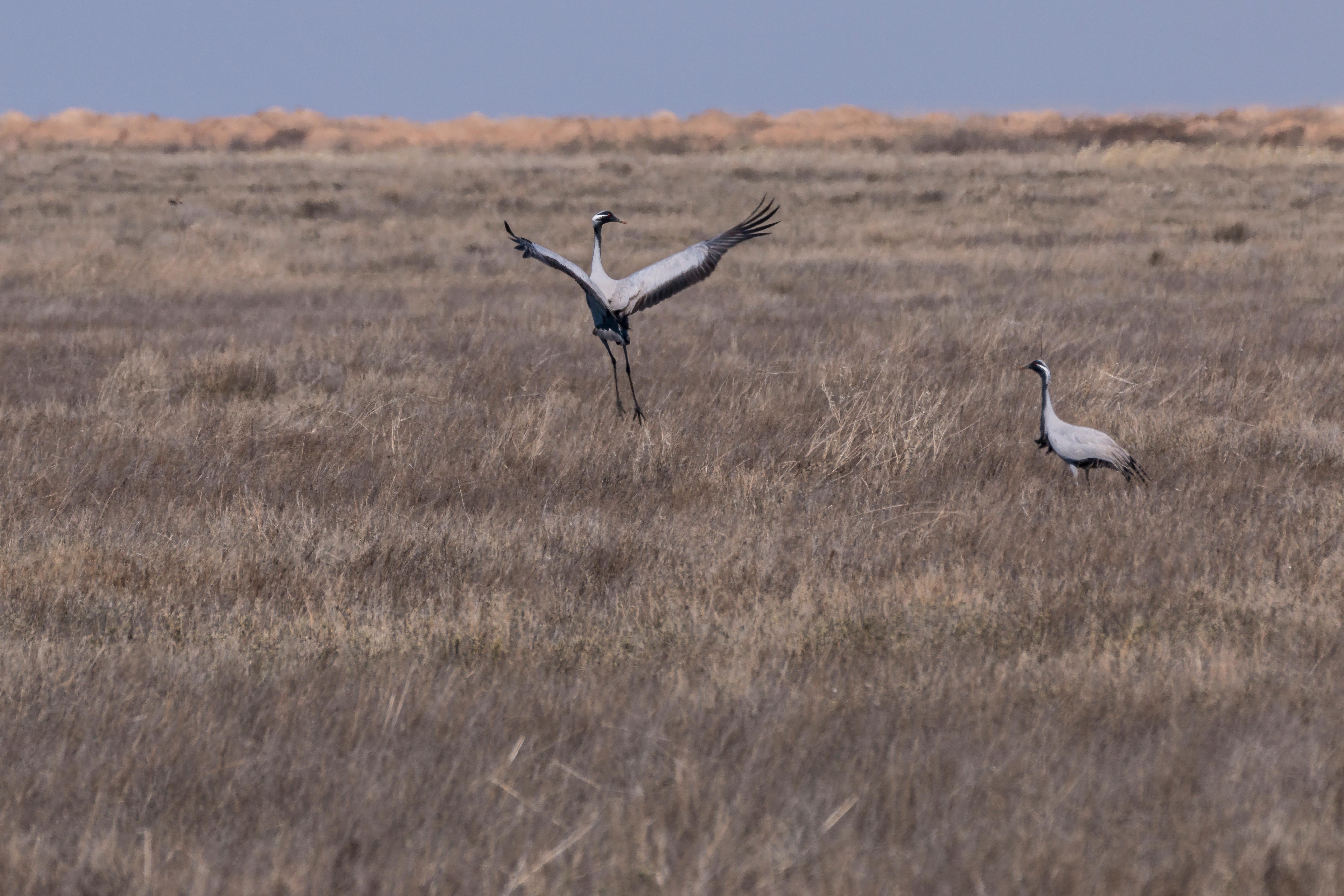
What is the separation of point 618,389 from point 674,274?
1762 mm

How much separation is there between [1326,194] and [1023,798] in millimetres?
29846

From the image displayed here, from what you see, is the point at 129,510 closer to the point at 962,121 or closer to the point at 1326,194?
the point at 1326,194

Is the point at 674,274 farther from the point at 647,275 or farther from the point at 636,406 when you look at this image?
the point at 636,406

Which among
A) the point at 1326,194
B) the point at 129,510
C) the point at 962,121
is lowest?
the point at 129,510

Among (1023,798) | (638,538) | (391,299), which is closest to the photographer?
(1023,798)

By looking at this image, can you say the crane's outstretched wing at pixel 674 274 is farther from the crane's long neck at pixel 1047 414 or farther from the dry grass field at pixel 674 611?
the crane's long neck at pixel 1047 414

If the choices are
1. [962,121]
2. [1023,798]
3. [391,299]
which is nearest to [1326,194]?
[391,299]

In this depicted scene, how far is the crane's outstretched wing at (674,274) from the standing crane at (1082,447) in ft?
6.59

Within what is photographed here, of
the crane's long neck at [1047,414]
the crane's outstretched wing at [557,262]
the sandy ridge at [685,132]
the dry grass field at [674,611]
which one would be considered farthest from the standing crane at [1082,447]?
the sandy ridge at [685,132]

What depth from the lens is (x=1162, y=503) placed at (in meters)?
6.31

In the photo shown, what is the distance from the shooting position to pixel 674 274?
25.1ft

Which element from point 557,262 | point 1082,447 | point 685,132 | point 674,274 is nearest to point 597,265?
point 674,274

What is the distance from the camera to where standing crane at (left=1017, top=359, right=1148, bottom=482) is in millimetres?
6473

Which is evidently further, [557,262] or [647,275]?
[647,275]
